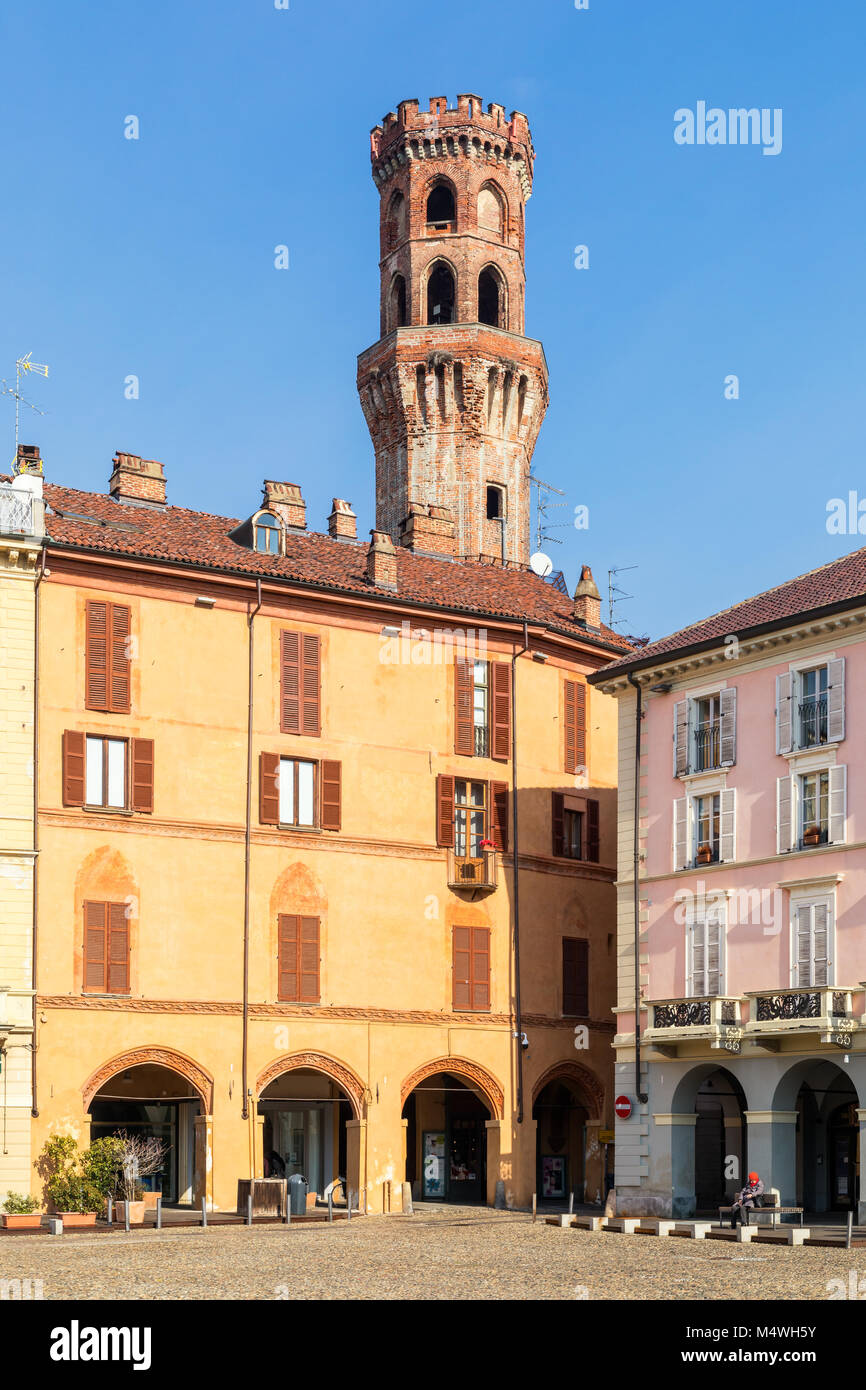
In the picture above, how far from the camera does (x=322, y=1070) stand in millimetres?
48812

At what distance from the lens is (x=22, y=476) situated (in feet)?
155

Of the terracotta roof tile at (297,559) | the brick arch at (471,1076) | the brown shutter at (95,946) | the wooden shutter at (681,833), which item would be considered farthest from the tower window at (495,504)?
the brown shutter at (95,946)

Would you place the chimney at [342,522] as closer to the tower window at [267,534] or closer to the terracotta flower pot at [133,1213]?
the tower window at [267,534]

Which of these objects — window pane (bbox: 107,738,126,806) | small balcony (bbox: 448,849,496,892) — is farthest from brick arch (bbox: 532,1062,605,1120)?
window pane (bbox: 107,738,126,806)

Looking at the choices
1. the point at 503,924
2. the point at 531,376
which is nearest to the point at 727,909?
the point at 503,924

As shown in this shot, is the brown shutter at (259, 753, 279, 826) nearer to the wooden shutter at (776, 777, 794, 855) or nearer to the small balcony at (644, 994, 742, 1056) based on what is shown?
the small balcony at (644, 994, 742, 1056)

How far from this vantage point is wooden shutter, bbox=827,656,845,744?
4319 centimetres

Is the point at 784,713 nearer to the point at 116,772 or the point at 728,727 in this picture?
the point at 728,727

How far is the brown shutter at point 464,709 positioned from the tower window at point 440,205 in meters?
34.9

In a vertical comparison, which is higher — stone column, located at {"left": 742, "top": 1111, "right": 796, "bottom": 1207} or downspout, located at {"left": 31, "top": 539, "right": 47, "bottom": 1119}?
downspout, located at {"left": 31, "top": 539, "right": 47, "bottom": 1119}

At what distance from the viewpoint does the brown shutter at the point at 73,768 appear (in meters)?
46.0

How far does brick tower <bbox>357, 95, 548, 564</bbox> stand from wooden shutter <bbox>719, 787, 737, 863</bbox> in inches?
1302

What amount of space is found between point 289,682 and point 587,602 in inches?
495

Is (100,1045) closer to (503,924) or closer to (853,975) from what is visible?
(503,924)
